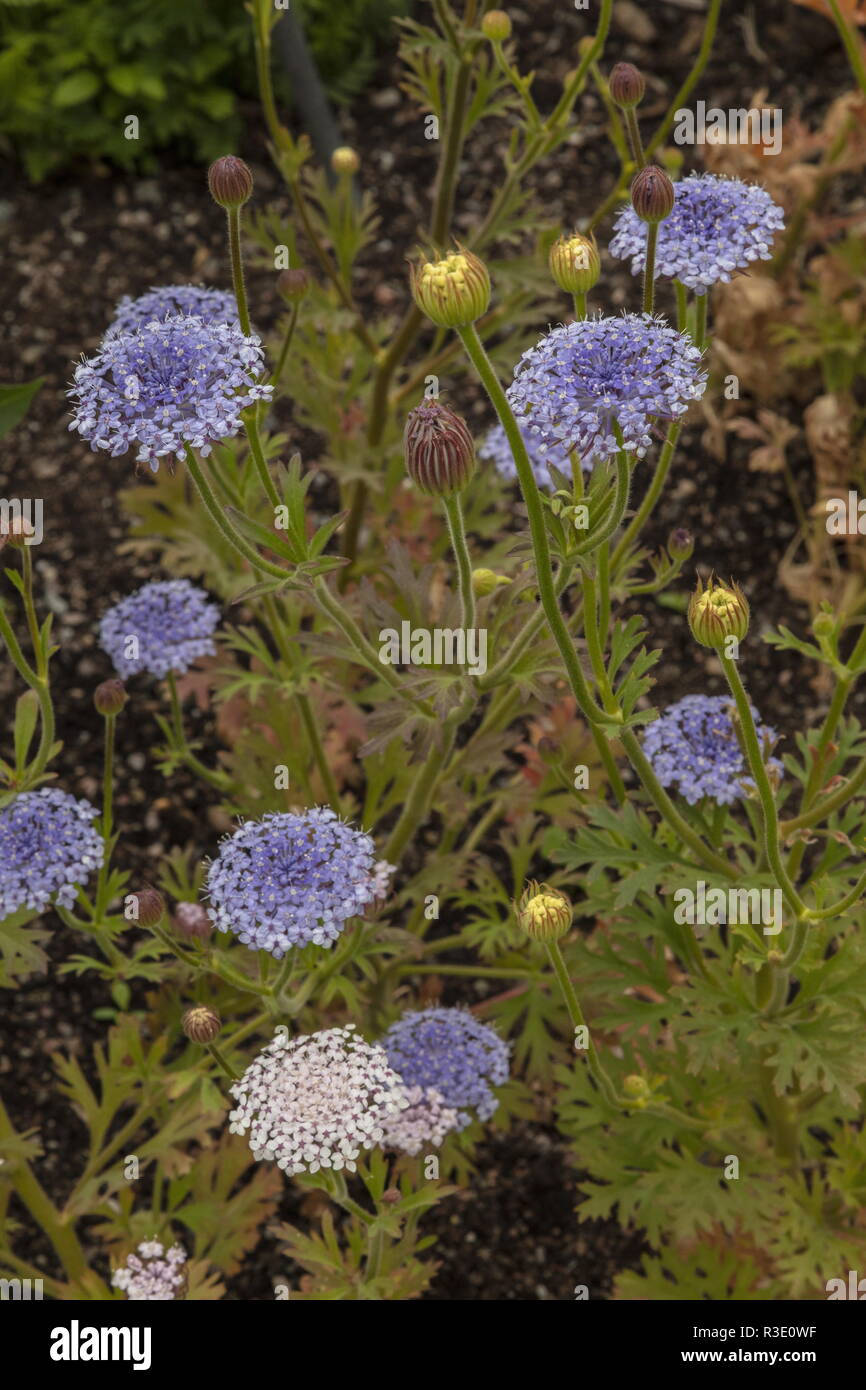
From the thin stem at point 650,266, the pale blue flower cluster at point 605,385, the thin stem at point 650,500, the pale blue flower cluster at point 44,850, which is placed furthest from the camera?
the pale blue flower cluster at point 44,850

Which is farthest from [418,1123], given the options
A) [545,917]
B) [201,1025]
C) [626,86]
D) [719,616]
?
[626,86]

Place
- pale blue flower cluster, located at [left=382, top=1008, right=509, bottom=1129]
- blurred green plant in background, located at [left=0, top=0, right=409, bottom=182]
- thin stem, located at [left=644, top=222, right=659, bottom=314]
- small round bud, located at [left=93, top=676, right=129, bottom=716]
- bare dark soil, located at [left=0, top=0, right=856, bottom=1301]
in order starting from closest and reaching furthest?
thin stem, located at [left=644, top=222, right=659, bottom=314]
small round bud, located at [left=93, top=676, right=129, bottom=716]
pale blue flower cluster, located at [left=382, top=1008, right=509, bottom=1129]
bare dark soil, located at [left=0, top=0, right=856, bottom=1301]
blurred green plant in background, located at [left=0, top=0, right=409, bottom=182]

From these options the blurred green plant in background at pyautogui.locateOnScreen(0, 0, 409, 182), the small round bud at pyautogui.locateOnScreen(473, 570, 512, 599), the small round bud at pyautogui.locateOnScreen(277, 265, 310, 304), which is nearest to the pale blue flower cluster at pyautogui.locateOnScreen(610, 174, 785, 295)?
the small round bud at pyautogui.locateOnScreen(473, 570, 512, 599)

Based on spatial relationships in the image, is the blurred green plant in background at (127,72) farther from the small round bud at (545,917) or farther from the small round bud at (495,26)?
the small round bud at (545,917)

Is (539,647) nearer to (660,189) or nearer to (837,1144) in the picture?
(660,189)

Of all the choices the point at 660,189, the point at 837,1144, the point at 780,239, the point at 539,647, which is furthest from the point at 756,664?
the point at 660,189

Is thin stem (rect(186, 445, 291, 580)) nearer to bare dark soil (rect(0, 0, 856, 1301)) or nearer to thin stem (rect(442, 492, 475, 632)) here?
thin stem (rect(442, 492, 475, 632))

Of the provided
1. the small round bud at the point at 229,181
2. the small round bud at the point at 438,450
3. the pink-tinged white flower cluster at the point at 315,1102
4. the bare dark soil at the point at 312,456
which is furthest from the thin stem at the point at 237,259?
the bare dark soil at the point at 312,456
